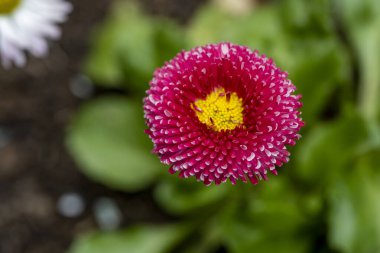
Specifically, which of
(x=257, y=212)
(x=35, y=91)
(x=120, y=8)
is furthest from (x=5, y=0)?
(x=257, y=212)

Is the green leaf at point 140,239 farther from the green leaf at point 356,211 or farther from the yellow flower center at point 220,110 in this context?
the yellow flower center at point 220,110

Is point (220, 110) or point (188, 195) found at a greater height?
point (220, 110)

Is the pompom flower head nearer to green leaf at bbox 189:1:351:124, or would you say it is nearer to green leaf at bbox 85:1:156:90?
green leaf at bbox 189:1:351:124

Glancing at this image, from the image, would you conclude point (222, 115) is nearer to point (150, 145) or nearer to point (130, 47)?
point (130, 47)

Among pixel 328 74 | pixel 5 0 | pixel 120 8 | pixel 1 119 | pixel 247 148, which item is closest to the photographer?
pixel 247 148

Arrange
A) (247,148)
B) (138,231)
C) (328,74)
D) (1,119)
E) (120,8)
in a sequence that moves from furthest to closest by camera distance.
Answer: (120,8) < (1,119) < (138,231) < (328,74) < (247,148)

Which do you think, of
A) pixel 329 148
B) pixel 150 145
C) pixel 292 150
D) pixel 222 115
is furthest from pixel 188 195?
pixel 222 115

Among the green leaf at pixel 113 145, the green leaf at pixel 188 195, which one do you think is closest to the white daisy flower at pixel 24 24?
the green leaf at pixel 113 145

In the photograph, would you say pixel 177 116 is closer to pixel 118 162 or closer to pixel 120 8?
pixel 118 162
